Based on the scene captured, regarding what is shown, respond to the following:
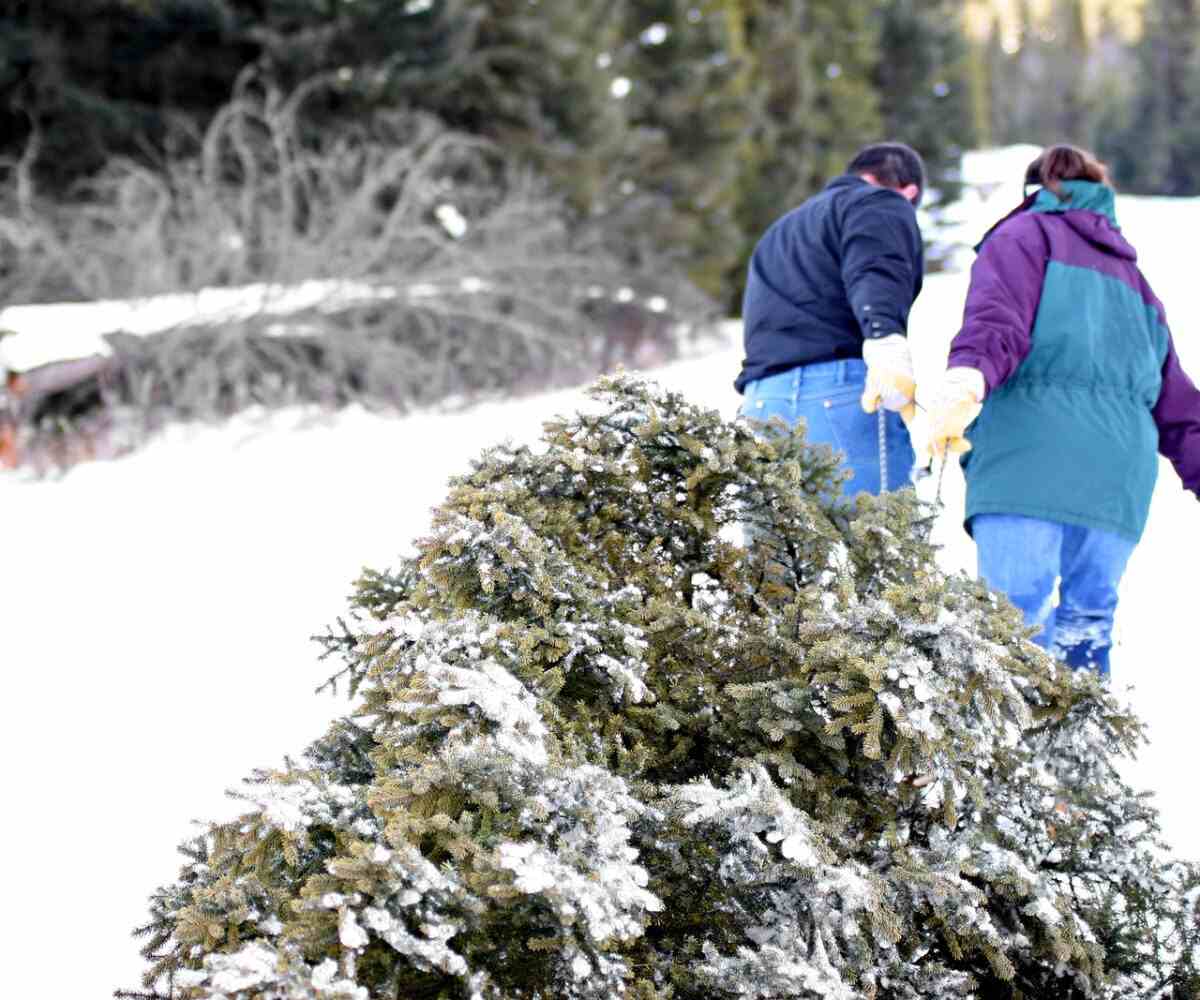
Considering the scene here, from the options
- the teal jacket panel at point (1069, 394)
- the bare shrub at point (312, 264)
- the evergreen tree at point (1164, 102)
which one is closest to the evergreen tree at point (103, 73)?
the bare shrub at point (312, 264)

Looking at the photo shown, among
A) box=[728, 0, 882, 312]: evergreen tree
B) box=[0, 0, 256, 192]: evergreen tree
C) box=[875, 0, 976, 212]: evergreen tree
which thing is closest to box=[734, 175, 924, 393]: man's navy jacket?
box=[0, 0, 256, 192]: evergreen tree

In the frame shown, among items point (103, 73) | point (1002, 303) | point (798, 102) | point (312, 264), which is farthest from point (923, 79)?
point (1002, 303)

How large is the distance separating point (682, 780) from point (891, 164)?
2.28 meters

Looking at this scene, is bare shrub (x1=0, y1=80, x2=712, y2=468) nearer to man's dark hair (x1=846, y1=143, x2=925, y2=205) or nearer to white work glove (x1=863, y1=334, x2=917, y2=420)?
man's dark hair (x1=846, y1=143, x2=925, y2=205)

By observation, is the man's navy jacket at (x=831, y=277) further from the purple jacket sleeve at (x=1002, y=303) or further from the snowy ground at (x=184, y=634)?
the snowy ground at (x=184, y=634)

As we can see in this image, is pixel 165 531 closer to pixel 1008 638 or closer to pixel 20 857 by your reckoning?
pixel 20 857

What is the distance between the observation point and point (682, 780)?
2.03 metres

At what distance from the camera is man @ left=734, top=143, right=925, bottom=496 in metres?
3.44

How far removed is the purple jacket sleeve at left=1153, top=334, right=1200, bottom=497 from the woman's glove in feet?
2.66

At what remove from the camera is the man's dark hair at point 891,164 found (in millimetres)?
3656

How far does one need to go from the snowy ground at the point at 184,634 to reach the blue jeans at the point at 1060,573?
1.44ft

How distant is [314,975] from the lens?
138cm

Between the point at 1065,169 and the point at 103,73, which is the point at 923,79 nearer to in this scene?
the point at 103,73

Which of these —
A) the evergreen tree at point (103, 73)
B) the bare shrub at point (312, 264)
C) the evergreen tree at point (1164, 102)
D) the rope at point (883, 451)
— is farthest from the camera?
the evergreen tree at point (1164, 102)
